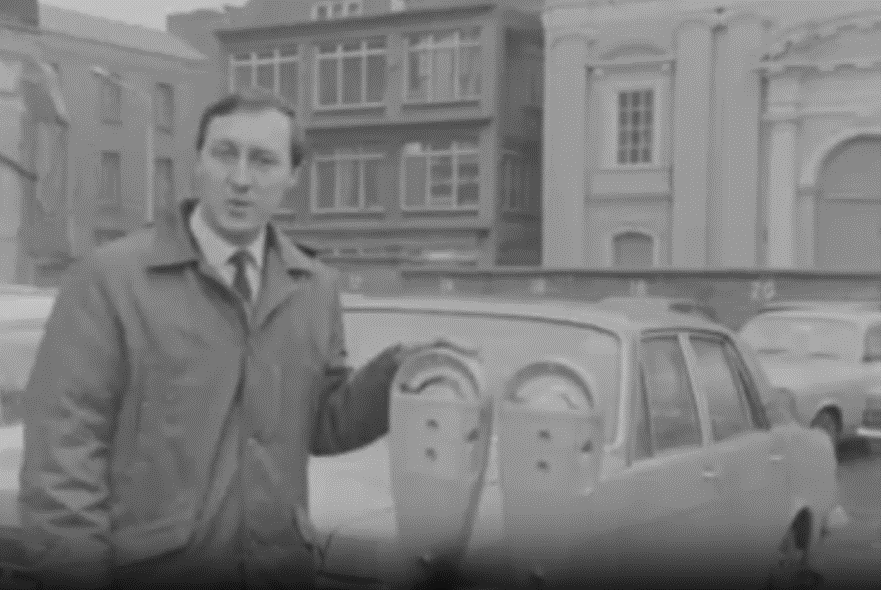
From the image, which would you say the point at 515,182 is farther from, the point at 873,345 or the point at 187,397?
the point at 187,397

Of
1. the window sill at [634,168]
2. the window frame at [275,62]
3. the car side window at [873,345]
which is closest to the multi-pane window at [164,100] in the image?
the window frame at [275,62]

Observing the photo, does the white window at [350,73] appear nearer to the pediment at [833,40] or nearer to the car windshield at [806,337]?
the pediment at [833,40]

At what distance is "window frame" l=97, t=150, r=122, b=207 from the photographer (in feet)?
135

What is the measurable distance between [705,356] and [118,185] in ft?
124

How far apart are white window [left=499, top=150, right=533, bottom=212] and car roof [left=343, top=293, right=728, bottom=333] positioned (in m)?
30.1

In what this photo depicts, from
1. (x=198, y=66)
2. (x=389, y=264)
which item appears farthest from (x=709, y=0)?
(x=198, y=66)

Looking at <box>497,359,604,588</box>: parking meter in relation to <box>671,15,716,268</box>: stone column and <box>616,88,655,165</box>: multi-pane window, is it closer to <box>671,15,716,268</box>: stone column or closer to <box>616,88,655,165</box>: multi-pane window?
<box>671,15,716,268</box>: stone column

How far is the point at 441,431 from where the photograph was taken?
9.36 feet

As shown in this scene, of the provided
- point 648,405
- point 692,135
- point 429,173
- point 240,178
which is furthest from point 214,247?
point 429,173

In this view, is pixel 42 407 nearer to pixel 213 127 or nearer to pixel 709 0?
pixel 213 127

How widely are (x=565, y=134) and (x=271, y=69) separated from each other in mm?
10381

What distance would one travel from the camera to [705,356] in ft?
18.6

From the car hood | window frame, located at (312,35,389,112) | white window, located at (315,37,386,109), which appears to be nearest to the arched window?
window frame, located at (312,35,389,112)

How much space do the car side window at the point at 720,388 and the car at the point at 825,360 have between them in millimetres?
6686
